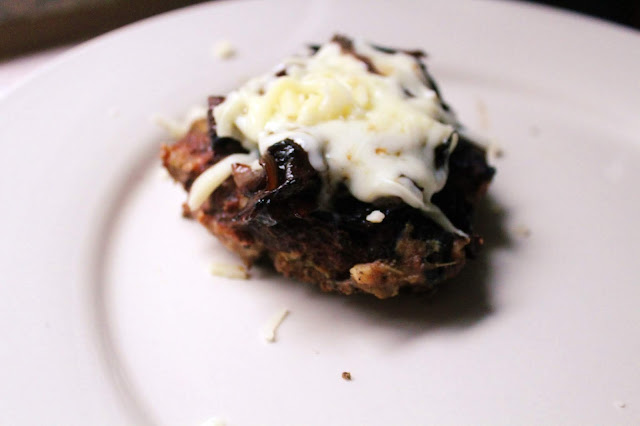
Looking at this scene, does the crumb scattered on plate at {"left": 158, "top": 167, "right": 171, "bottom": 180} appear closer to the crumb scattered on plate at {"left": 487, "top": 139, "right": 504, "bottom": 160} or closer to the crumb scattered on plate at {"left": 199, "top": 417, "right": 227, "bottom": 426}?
the crumb scattered on plate at {"left": 199, "top": 417, "right": 227, "bottom": 426}

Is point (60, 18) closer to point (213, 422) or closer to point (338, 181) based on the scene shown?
point (338, 181)

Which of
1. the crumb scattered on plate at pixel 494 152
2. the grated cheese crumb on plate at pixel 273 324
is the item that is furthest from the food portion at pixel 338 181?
the crumb scattered on plate at pixel 494 152

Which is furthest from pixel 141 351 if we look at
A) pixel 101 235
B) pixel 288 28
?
pixel 288 28

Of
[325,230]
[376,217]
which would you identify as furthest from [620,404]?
[325,230]

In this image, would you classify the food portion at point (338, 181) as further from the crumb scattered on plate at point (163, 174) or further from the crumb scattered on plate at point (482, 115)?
the crumb scattered on plate at point (482, 115)

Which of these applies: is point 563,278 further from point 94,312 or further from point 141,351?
point 94,312

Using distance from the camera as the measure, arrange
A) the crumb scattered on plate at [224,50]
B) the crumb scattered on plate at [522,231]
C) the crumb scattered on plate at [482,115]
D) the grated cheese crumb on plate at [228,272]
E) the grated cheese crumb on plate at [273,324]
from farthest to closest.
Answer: the crumb scattered on plate at [224,50] < the crumb scattered on plate at [482,115] < the crumb scattered on plate at [522,231] < the grated cheese crumb on plate at [228,272] < the grated cheese crumb on plate at [273,324]
